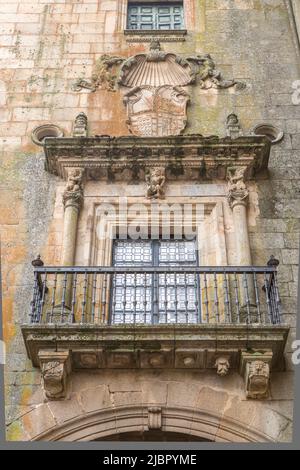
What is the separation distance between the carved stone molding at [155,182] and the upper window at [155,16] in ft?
12.5

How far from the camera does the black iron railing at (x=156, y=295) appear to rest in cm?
941

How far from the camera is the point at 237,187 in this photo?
1089cm

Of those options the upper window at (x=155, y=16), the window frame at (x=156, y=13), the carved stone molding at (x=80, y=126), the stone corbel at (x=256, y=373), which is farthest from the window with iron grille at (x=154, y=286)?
the upper window at (x=155, y=16)

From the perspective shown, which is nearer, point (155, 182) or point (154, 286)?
point (154, 286)

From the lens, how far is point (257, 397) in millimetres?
8812

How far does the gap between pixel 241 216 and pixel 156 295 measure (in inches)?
68.8

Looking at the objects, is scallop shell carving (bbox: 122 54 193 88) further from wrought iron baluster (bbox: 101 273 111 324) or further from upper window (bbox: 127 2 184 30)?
wrought iron baluster (bbox: 101 273 111 324)

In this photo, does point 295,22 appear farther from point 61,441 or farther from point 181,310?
point 61,441

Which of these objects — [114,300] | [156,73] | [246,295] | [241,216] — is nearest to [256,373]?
[246,295]

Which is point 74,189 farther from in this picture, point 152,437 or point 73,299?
point 152,437

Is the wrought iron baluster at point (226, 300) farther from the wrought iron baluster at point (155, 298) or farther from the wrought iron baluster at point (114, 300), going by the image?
the wrought iron baluster at point (114, 300)

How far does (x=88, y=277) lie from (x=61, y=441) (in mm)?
2191

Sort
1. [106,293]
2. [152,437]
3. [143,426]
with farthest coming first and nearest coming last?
[106,293], [152,437], [143,426]

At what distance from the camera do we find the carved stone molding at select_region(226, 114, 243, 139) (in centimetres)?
1166
